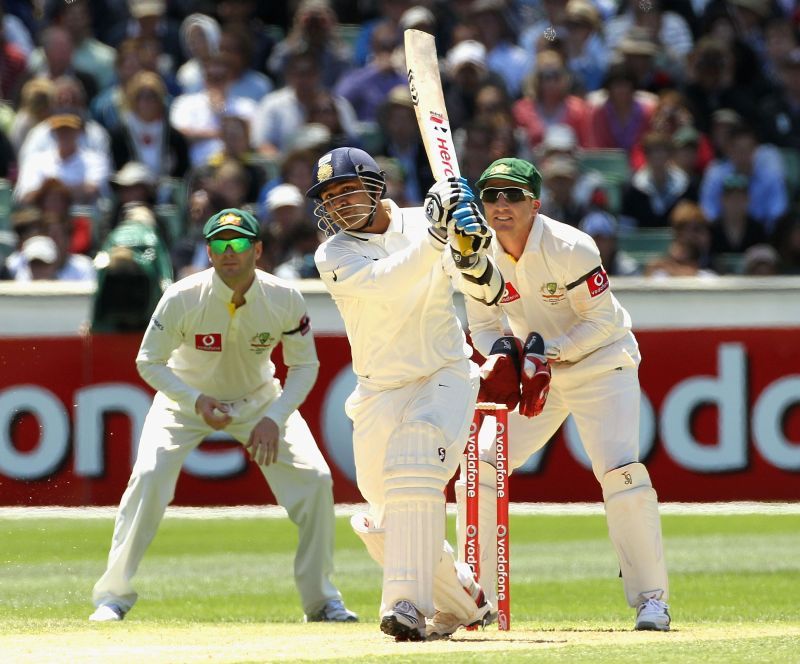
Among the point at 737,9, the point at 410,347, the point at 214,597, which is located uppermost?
the point at 737,9

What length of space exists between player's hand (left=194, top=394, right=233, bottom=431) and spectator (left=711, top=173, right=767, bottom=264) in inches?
251

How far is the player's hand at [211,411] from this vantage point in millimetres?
8227

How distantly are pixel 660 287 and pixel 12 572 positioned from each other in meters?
4.97

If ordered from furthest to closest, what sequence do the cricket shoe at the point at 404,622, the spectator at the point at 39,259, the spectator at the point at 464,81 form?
1. the spectator at the point at 464,81
2. the spectator at the point at 39,259
3. the cricket shoe at the point at 404,622

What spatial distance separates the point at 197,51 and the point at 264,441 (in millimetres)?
Answer: 7396

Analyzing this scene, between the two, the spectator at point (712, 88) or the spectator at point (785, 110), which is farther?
the spectator at point (712, 88)

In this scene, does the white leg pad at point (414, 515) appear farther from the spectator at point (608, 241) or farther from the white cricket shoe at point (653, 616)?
the spectator at point (608, 241)

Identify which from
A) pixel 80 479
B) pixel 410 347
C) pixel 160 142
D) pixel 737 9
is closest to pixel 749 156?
pixel 737 9

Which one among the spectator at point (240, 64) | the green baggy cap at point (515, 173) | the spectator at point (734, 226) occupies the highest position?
the spectator at point (240, 64)

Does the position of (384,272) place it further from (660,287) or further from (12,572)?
(660,287)

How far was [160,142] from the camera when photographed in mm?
14062

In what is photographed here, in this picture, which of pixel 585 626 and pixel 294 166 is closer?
pixel 585 626

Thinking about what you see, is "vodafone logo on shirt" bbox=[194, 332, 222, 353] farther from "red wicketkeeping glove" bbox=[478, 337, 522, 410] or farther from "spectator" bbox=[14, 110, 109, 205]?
"spectator" bbox=[14, 110, 109, 205]

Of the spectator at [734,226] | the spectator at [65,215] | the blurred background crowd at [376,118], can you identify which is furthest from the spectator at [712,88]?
the spectator at [65,215]
